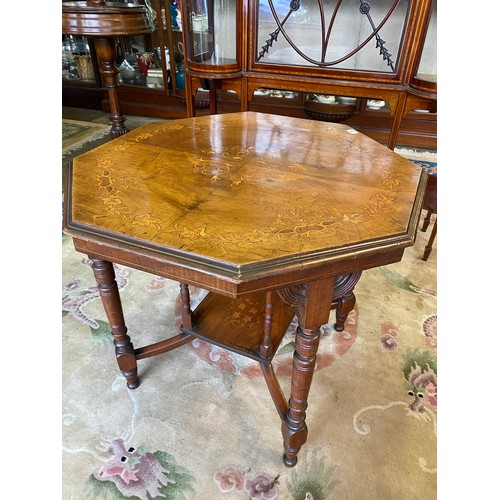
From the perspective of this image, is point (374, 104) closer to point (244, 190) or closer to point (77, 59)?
point (244, 190)

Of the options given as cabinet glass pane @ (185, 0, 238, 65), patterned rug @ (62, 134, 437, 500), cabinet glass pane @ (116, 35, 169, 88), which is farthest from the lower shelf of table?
cabinet glass pane @ (116, 35, 169, 88)

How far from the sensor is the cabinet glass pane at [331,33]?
1751mm

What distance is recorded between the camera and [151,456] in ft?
3.34

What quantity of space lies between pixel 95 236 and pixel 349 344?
99cm

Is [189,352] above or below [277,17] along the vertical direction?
below

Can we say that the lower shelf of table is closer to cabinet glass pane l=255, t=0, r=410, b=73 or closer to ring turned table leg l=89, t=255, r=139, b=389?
ring turned table leg l=89, t=255, r=139, b=389

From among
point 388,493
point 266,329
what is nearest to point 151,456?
point 266,329

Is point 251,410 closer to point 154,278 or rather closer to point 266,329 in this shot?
point 266,329

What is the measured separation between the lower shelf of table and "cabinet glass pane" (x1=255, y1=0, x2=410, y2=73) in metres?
1.29

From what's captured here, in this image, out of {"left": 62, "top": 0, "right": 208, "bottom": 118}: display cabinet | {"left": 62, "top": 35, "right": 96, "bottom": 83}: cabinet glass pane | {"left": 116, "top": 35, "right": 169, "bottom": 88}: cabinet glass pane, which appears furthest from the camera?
{"left": 62, "top": 35, "right": 96, "bottom": 83}: cabinet glass pane

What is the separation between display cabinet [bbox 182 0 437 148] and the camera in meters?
1.72

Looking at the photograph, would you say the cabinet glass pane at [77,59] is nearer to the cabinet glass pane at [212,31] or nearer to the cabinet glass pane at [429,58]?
the cabinet glass pane at [212,31]

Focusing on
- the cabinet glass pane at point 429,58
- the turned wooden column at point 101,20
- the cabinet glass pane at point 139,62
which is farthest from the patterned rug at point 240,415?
the cabinet glass pane at point 139,62

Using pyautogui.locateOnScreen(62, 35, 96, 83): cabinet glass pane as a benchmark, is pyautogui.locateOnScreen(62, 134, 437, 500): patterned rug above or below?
below
